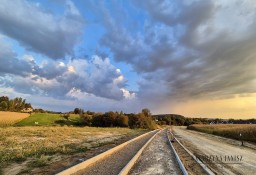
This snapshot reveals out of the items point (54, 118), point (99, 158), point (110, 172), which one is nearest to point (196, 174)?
point (110, 172)

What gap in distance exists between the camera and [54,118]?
10088cm

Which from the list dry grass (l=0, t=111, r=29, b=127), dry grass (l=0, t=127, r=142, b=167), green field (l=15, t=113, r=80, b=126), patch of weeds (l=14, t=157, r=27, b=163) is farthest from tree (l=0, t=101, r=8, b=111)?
patch of weeds (l=14, t=157, r=27, b=163)

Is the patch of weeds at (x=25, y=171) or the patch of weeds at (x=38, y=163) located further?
the patch of weeds at (x=38, y=163)

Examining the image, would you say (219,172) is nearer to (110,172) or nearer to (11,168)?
(110,172)

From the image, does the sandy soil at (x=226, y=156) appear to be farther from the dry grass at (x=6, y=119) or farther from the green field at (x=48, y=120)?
the green field at (x=48, y=120)

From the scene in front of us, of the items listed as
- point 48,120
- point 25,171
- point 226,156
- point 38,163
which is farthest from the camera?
point 48,120

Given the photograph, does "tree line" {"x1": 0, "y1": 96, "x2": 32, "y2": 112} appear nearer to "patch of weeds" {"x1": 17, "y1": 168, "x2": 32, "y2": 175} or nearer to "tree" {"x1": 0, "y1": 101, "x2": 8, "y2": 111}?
"tree" {"x1": 0, "y1": 101, "x2": 8, "y2": 111}

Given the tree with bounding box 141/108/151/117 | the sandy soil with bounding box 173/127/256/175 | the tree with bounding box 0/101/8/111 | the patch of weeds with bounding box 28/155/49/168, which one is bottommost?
the patch of weeds with bounding box 28/155/49/168

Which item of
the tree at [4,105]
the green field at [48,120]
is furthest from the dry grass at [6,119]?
the tree at [4,105]

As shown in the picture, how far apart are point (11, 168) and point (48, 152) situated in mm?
5342

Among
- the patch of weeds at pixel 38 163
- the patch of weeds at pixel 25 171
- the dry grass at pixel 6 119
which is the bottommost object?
the patch of weeds at pixel 25 171

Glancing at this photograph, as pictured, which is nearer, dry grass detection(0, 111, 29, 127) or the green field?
dry grass detection(0, 111, 29, 127)

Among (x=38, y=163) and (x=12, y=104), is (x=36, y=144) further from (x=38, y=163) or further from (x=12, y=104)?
(x=12, y=104)

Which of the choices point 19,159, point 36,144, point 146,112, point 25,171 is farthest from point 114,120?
point 25,171
